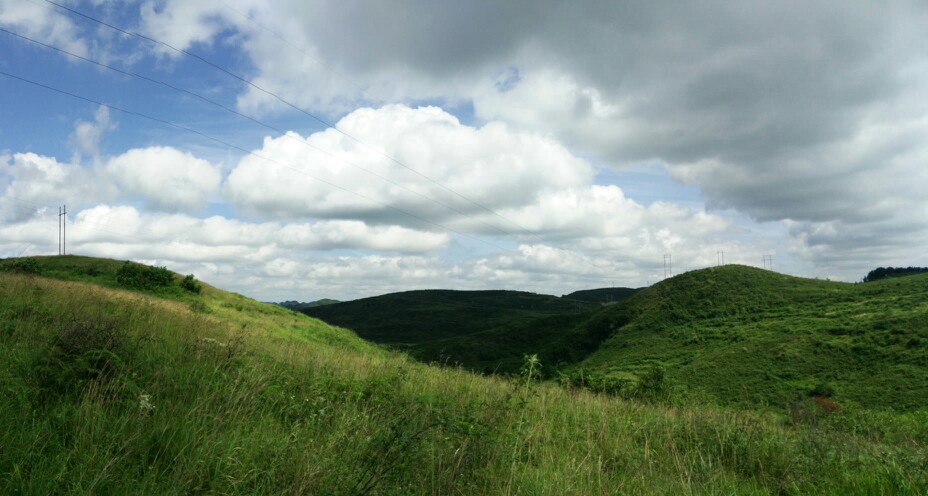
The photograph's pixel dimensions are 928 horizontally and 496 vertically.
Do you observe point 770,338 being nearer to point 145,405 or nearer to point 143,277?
point 143,277

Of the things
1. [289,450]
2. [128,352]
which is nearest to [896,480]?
[289,450]

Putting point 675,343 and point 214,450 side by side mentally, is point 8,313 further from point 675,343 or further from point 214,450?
point 675,343

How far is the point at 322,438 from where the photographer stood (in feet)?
16.7

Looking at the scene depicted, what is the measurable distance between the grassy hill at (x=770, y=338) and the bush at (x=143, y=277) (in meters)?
32.7

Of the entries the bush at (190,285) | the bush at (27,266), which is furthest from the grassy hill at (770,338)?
the bush at (27,266)

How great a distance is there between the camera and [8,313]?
8250 mm

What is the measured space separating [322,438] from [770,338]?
94471 millimetres

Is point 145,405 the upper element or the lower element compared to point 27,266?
lower

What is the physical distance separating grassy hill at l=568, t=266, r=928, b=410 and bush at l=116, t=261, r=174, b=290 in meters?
32.7

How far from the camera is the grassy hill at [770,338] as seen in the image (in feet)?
204

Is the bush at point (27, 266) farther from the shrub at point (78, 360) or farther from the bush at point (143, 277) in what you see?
the shrub at point (78, 360)

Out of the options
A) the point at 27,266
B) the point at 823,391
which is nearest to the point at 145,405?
the point at 27,266

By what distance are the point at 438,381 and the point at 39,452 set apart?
6027 millimetres

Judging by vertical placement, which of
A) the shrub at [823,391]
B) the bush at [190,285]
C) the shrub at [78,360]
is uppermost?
the bush at [190,285]
